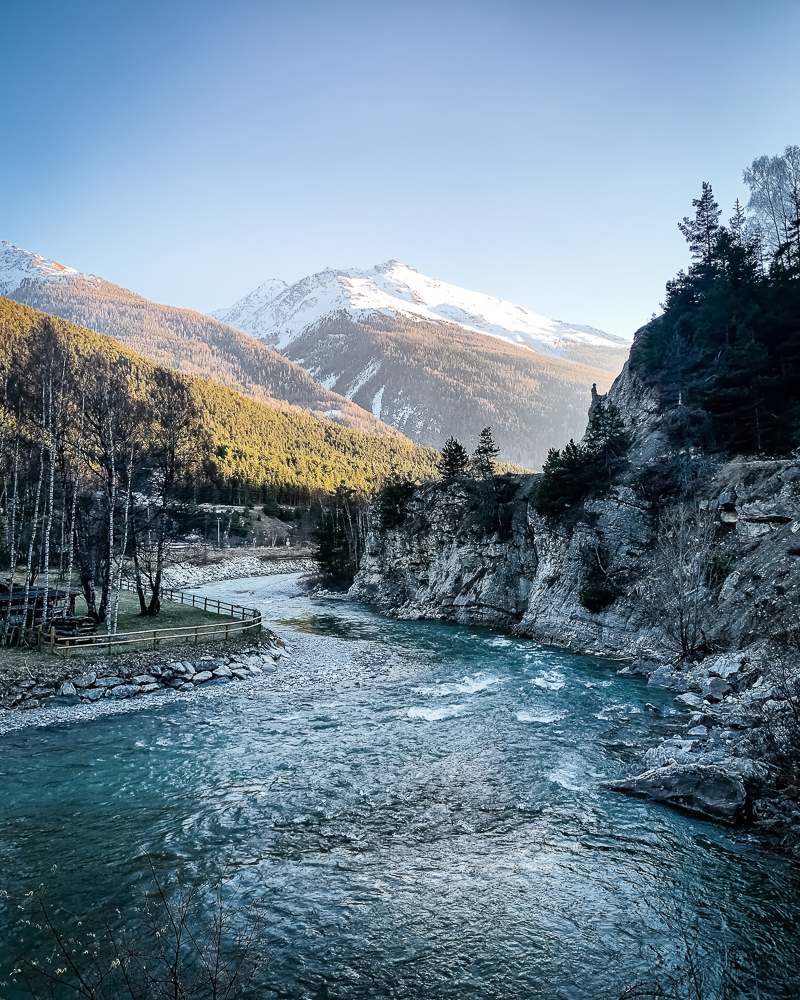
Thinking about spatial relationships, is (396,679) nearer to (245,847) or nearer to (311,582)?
(245,847)

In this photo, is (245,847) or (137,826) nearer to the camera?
(245,847)

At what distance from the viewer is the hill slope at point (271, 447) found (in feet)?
406

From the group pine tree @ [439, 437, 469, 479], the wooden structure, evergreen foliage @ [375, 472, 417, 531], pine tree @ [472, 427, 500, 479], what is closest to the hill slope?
evergreen foliage @ [375, 472, 417, 531]

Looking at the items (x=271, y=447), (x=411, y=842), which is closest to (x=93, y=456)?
(x=411, y=842)

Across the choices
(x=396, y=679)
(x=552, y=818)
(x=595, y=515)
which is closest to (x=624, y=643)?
(x=595, y=515)

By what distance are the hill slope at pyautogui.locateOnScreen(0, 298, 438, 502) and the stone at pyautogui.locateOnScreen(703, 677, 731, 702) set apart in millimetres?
91829

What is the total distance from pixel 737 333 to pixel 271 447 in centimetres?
13347

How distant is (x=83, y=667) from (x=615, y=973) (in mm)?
20461

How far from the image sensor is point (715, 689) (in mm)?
19203

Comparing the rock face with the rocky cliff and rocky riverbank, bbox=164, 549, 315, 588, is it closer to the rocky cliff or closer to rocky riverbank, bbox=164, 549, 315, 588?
the rocky cliff

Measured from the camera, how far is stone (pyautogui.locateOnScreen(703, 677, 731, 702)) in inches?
738

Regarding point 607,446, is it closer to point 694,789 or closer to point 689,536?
point 689,536

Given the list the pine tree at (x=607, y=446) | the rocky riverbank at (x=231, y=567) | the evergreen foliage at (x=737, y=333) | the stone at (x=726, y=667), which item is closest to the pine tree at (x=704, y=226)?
the evergreen foliage at (x=737, y=333)

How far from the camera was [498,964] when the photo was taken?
24.3ft
